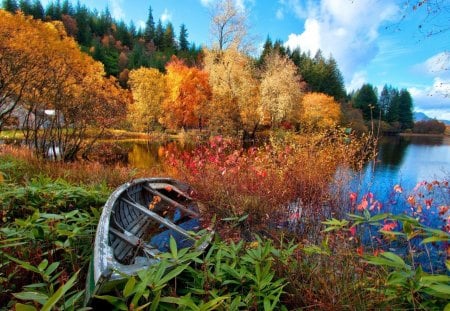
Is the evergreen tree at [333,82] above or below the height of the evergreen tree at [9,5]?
below

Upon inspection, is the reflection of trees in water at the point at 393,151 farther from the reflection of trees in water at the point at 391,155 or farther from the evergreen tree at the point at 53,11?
the evergreen tree at the point at 53,11

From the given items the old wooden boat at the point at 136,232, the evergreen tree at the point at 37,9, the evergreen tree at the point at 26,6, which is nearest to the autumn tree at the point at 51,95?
the old wooden boat at the point at 136,232

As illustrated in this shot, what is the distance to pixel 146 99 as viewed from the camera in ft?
95.4

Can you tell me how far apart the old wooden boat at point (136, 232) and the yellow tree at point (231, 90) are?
16848 mm

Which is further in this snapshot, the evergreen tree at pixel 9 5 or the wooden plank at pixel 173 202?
the evergreen tree at pixel 9 5

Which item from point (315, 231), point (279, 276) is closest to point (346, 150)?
point (315, 231)

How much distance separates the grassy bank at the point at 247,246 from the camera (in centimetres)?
145

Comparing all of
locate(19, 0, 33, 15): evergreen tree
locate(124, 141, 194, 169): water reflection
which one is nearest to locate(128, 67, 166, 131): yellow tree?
locate(124, 141, 194, 169): water reflection

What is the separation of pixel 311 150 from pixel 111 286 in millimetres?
6427

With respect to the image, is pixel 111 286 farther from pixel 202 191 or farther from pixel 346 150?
pixel 346 150

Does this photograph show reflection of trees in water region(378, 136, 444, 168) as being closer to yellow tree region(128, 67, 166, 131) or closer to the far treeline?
the far treeline

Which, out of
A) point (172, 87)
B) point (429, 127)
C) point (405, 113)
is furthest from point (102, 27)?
point (429, 127)

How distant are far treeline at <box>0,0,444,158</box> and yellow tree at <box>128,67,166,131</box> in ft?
0.33

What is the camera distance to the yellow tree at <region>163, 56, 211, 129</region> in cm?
2888
